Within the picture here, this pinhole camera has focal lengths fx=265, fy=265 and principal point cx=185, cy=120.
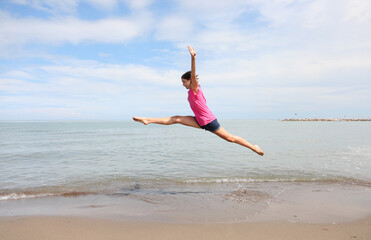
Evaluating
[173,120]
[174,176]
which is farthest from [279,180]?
[173,120]

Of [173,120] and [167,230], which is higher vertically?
[173,120]

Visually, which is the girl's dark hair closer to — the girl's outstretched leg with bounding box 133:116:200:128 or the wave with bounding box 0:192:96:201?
the girl's outstretched leg with bounding box 133:116:200:128

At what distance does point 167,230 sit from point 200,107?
2.85 metres

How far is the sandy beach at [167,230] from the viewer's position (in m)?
4.71

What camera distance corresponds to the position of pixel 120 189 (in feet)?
27.7

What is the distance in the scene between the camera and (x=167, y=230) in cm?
500

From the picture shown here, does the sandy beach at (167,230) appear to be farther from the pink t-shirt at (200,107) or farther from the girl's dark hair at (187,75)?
the girl's dark hair at (187,75)

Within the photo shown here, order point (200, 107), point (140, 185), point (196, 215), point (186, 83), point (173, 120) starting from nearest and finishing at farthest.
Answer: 1. point (196, 215)
2. point (186, 83)
3. point (200, 107)
4. point (173, 120)
5. point (140, 185)

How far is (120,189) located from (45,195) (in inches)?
83.6

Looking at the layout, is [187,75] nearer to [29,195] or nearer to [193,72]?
[193,72]

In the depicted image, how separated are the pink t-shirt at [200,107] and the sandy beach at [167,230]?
2441 millimetres

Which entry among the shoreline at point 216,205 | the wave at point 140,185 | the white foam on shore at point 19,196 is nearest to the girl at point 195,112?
the shoreline at point 216,205

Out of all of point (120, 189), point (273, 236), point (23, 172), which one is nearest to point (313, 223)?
point (273, 236)

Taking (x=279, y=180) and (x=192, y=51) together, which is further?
(x=279, y=180)
